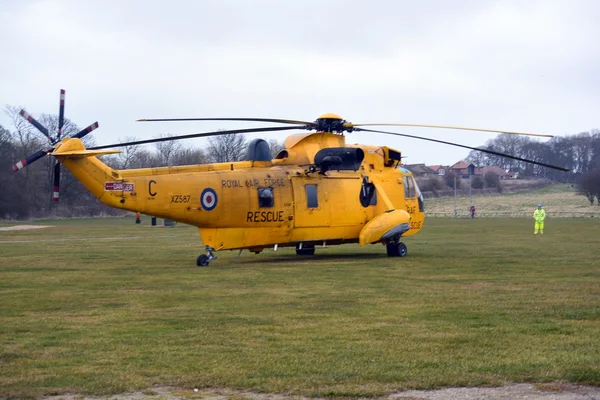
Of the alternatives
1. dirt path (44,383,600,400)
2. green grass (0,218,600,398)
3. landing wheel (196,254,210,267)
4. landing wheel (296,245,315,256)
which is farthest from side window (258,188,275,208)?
dirt path (44,383,600,400)

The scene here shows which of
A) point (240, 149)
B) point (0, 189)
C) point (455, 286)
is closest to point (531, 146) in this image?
point (240, 149)

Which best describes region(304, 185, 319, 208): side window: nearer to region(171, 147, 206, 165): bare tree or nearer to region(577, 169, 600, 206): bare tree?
region(171, 147, 206, 165): bare tree

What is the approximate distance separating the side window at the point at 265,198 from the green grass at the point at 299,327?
1911 mm

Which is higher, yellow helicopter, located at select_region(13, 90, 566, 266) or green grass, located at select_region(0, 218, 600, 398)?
yellow helicopter, located at select_region(13, 90, 566, 266)

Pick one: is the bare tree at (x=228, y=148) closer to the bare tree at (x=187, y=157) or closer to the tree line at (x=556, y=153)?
the bare tree at (x=187, y=157)

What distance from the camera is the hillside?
86500mm

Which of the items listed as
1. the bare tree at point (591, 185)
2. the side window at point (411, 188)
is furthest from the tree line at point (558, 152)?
the side window at point (411, 188)

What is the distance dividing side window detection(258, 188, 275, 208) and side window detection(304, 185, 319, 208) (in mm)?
Answer: 1304

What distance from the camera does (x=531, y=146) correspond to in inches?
5290

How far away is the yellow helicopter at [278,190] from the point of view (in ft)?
71.1

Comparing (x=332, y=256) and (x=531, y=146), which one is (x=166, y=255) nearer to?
(x=332, y=256)

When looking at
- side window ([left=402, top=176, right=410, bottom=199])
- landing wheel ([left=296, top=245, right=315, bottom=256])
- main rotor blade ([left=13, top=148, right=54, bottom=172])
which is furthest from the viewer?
side window ([left=402, top=176, right=410, bottom=199])

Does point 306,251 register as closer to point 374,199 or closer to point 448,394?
point 374,199

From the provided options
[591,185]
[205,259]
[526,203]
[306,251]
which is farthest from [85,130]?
[526,203]
